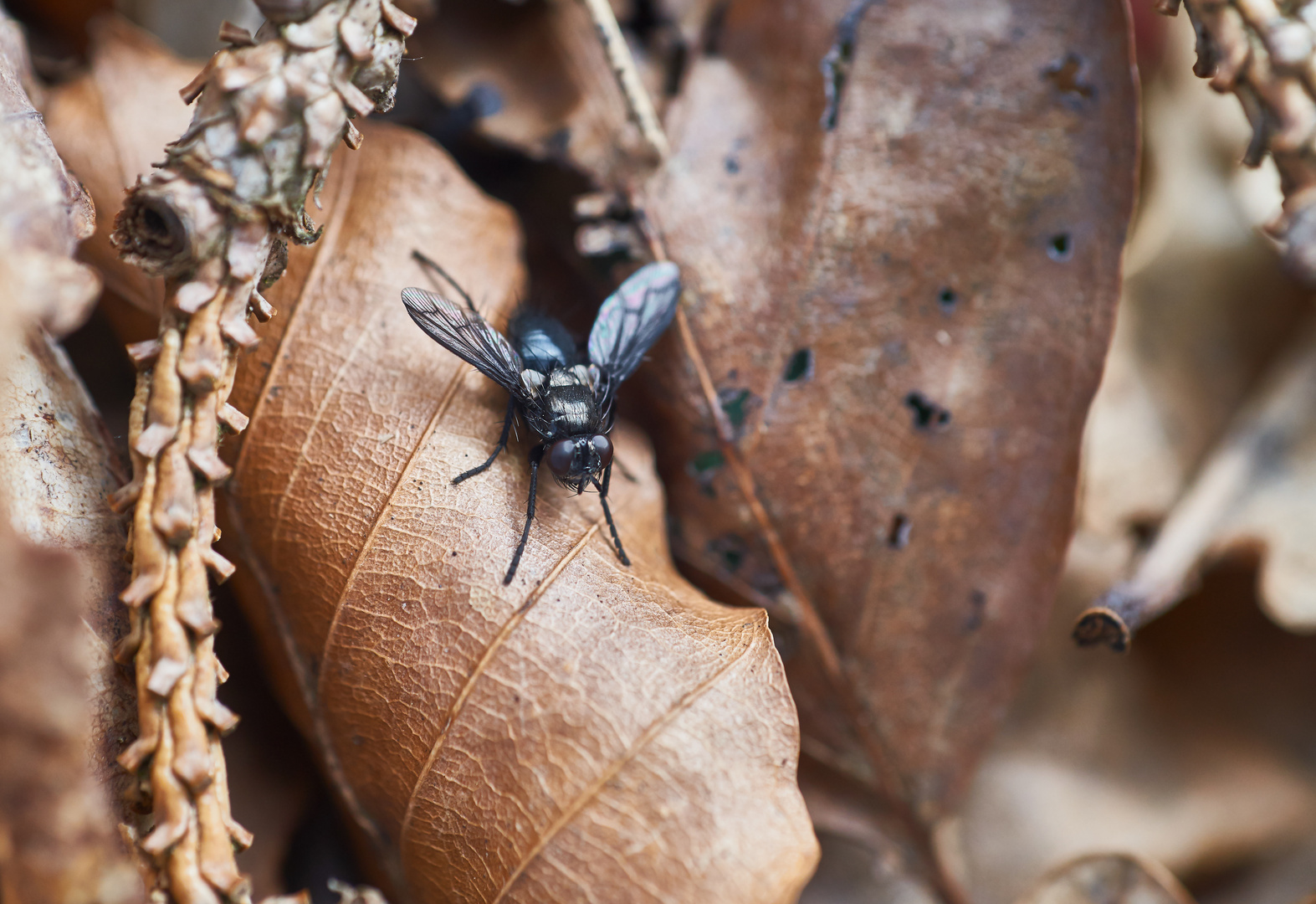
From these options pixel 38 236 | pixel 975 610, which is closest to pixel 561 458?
pixel 38 236

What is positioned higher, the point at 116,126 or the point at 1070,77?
the point at 1070,77

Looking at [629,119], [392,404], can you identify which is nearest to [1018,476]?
[629,119]

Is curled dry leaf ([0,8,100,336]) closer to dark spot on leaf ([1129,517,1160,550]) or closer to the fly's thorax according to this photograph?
the fly's thorax

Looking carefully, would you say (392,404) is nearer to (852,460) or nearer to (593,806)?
(593,806)

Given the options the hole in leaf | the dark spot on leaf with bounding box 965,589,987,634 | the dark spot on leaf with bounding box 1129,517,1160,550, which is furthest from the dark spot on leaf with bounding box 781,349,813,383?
the dark spot on leaf with bounding box 1129,517,1160,550

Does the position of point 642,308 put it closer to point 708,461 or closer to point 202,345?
point 708,461

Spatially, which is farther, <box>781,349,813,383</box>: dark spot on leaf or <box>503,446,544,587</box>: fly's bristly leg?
<box>781,349,813,383</box>: dark spot on leaf
